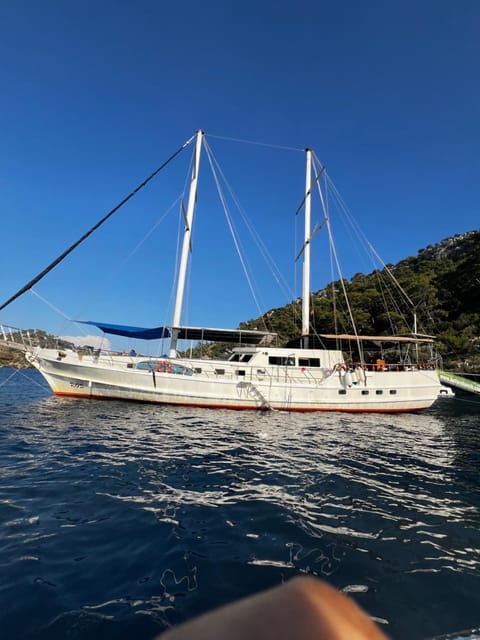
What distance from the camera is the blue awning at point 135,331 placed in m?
20.9

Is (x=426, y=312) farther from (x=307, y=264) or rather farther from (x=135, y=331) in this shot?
(x=135, y=331)

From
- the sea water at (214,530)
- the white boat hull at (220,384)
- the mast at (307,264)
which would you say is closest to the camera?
the sea water at (214,530)

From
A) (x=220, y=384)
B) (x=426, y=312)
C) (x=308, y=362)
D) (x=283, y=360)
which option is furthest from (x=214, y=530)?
(x=426, y=312)

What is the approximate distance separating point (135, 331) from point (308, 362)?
37.1 feet

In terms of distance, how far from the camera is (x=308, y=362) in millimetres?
20781

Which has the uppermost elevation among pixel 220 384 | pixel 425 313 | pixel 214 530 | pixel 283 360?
pixel 425 313

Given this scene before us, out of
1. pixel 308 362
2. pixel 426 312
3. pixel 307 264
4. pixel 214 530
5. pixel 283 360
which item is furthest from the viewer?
pixel 426 312

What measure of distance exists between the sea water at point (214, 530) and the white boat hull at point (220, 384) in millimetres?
8063

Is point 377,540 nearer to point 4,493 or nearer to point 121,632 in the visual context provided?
point 121,632

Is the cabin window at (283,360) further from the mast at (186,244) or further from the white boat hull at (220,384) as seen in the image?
the mast at (186,244)

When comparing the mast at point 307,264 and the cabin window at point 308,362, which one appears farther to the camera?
the mast at point 307,264

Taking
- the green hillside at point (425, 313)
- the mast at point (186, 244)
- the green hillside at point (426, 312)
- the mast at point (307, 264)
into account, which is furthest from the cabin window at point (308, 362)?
the green hillside at point (426, 312)

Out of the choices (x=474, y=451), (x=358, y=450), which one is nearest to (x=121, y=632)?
(x=358, y=450)

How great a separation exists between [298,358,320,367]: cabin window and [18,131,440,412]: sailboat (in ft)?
0.21
